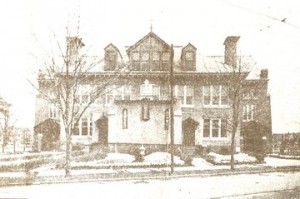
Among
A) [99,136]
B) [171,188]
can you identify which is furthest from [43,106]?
Answer: [171,188]

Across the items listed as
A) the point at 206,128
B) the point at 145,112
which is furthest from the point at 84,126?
the point at 206,128

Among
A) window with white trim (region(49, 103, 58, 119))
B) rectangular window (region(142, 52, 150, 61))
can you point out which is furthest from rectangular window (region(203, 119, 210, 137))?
window with white trim (region(49, 103, 58, 119))

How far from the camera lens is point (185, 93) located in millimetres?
27422

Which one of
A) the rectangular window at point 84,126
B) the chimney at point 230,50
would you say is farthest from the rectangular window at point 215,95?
the rectangular window at point 84,126

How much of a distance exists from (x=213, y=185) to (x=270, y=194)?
229 cm

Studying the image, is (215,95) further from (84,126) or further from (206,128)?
(84,126)

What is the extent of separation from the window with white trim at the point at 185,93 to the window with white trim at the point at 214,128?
1659 millimetres

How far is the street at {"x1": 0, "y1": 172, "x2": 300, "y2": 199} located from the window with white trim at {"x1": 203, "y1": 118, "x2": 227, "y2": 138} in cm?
1179

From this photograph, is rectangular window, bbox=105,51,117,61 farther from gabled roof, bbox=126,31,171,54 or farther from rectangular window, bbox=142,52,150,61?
rectangular window, bbox=142,52,150,61

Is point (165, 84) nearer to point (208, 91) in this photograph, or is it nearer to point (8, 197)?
point (208, 91)

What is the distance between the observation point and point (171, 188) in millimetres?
12398

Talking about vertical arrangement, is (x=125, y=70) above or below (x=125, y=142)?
above

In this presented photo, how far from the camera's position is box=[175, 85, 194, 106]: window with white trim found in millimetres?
27344

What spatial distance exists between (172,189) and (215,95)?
15766 millimetres
